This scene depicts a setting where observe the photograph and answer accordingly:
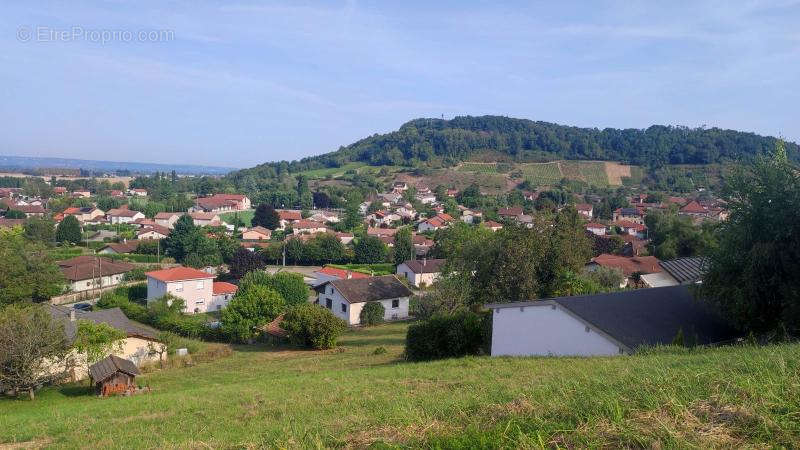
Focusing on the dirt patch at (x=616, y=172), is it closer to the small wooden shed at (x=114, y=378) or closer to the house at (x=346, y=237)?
the house at (x=346, y=237)

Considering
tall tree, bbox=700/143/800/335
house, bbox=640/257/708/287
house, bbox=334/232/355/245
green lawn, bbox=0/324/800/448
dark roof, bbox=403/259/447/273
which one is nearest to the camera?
green lawn, bbox=0/324/800/448

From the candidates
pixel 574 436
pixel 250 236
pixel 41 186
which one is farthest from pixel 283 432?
pixel 41 186

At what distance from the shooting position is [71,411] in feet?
50.6

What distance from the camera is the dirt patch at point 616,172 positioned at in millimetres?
141500

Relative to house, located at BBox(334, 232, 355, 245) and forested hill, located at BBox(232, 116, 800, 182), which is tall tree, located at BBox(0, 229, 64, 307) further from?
forested hill, located at BBox(232, 116, 800, 182)

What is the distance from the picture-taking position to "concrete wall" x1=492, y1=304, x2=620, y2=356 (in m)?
16.5

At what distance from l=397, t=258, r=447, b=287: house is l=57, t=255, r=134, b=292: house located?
26.7 meters

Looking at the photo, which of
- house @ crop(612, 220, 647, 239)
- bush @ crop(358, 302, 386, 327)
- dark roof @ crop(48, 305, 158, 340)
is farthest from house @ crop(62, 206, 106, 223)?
house @ crop(612, 220, 647, 239)

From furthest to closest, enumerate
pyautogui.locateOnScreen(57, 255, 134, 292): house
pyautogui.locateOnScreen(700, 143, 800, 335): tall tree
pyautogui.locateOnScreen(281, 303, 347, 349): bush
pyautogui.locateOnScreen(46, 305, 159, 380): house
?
1. pyautogui.locateOnScreen(57, 255, 134, 292): house
2. pyautogui.locateOnScreen(281, 303, 347, 349): bush
3. pyautogui.locateOnScreen(46, 305, 159, 380): house
4. pyautogui.locateOnScreen(700, 143, 800, 335): tall tree

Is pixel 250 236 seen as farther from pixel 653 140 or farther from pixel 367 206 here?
pixel 653 140

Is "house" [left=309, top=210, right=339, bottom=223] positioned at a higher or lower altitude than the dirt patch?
lower

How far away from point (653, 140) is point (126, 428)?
18419 cm

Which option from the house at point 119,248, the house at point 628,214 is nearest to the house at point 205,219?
the house at point 119,248

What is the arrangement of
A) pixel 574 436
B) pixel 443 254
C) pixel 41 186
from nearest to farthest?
1. pixel 574 436
2. pixel 443 254
3. pixel 41 186
